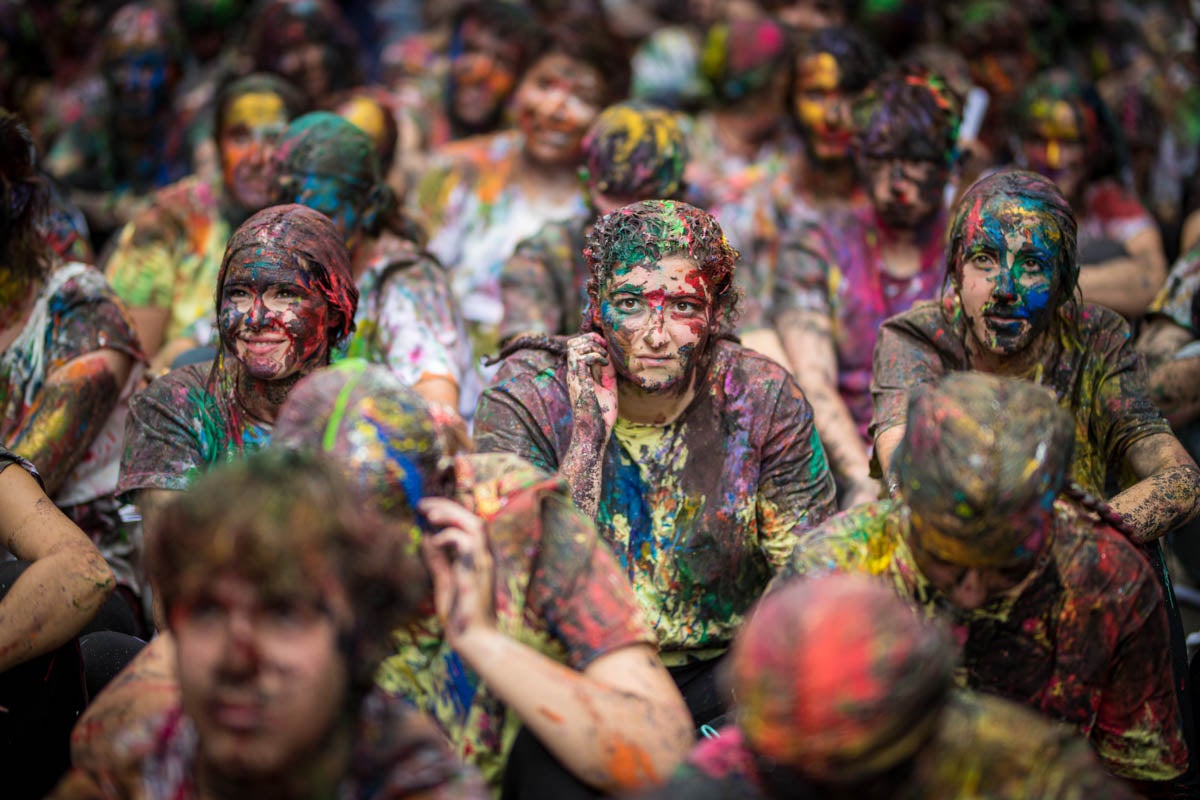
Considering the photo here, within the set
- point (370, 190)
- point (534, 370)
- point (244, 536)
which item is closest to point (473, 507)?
point (244, 536)

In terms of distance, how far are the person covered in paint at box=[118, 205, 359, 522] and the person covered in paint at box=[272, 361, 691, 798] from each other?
962 mm

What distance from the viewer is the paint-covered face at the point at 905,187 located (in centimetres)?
464

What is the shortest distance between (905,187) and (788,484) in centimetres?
172

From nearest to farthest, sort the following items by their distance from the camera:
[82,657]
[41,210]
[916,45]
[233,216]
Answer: [82,657] → [41,210] → [233,216] → [916,45]

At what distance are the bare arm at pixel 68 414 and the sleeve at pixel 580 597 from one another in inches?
79.5

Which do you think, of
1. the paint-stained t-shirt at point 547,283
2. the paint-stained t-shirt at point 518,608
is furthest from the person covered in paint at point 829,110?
the paint-stained t-shirt at point 518,608

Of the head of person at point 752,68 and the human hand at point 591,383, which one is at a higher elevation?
the head of person at point 752,68

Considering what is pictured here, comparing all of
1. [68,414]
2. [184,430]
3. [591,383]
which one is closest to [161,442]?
[184,430]

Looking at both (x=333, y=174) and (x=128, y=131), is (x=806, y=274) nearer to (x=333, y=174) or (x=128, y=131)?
(x=333, y=174)

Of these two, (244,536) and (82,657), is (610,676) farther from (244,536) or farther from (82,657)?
(82,657)

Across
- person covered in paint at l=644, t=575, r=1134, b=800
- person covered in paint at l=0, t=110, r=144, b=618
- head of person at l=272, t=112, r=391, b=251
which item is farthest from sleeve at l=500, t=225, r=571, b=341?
person covered in paint at l=644, t=575, r=1134, b=800

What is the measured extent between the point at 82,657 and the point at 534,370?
4.61 feet

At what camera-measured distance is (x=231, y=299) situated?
3369 mm

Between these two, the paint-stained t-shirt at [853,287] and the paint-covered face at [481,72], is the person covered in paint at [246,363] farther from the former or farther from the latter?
the paint-covered face at [481,72]
